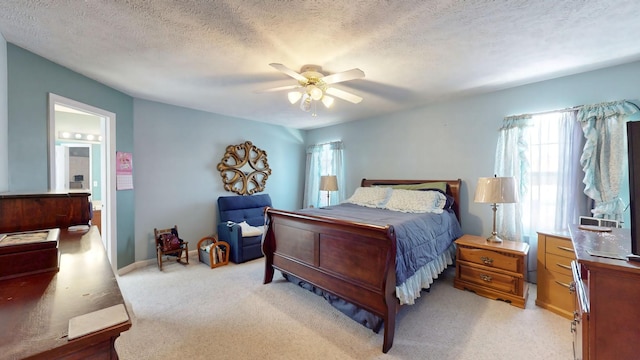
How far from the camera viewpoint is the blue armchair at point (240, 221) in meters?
3.64

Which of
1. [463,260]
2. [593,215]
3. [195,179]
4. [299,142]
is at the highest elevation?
[299,142]

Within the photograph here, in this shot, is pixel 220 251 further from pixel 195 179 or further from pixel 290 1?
pixel 290 1

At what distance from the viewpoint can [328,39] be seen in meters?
1.91

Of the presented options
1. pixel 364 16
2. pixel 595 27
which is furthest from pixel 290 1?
pixel 595 27

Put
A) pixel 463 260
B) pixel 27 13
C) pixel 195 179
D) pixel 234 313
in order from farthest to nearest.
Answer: pixel 195 179 → pixel 463 260 → pixel 234 313 → pixel 27 13

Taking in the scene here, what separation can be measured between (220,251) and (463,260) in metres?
3.18

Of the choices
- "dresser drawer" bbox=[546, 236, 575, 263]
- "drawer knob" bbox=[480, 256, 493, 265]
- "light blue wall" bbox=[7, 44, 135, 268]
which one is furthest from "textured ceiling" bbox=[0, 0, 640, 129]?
"drawer knob" bbox=[480, 256, 493, 265]

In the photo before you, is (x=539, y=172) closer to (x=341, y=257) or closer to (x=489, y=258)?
(x=489, y=258)

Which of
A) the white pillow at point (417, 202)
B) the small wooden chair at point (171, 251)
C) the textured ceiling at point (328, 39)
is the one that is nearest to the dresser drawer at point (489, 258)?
the white pillow at point (417, 202)

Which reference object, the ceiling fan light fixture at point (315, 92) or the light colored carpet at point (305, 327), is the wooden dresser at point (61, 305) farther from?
the ceiling fan light fixture at point (315, 92)

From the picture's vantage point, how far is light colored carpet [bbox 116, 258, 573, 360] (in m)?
1.83

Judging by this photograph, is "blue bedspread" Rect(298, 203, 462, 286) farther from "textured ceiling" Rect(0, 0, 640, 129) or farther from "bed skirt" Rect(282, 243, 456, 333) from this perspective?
"textured ceiling" Rect(0, 0, 640, 129)

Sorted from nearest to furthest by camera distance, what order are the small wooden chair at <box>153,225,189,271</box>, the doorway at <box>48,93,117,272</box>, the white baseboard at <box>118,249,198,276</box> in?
the doorway at <box>48,93,117,272</box> → the white baseboard at <box>118,249,198,276</box> → the small wooden chair at <box>153,225,189,271</box>

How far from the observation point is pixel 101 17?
5.42 feet
